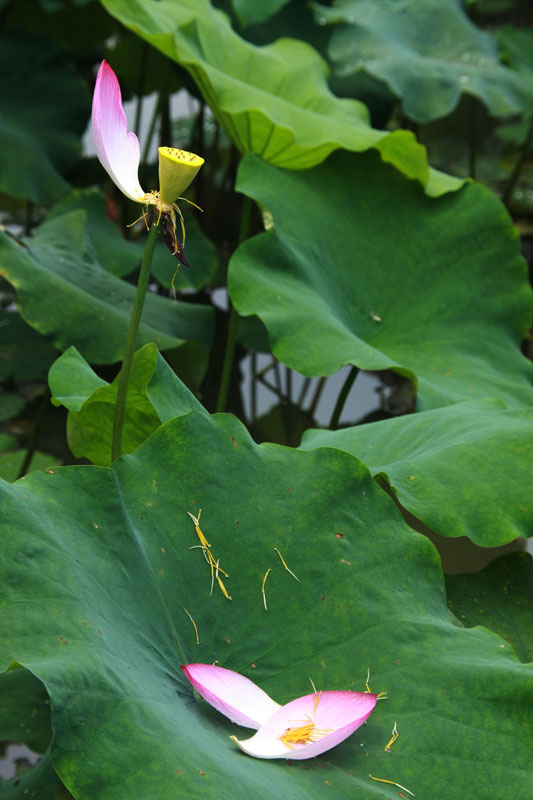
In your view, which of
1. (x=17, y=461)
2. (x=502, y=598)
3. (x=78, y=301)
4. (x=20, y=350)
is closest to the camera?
(x=502, y=598)

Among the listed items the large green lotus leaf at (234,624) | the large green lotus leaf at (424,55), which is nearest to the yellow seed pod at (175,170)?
the large green lotus leaf at (234,624)

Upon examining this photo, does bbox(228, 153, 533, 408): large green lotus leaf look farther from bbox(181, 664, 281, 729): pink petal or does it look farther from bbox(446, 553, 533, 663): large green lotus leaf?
bbox(181, 664, 281, 729): pink petal

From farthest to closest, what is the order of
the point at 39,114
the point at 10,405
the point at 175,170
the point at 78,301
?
1. the point at 39,114
2. the point at 10,405
3. the point at 78,301
4. the point at 175,170

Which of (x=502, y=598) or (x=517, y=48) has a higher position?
(x=517, y=48)

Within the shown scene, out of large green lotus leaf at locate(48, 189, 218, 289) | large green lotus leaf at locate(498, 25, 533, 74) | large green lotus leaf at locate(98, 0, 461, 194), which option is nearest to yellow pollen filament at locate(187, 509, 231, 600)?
large green lotus leaf at locate(98, 0, 461, 194)

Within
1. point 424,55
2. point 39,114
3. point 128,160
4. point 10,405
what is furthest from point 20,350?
point 128,160

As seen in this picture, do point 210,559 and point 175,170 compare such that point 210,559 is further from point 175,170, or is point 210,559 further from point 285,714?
point 175,170

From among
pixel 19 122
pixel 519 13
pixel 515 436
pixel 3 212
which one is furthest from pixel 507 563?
pixel 519 13
